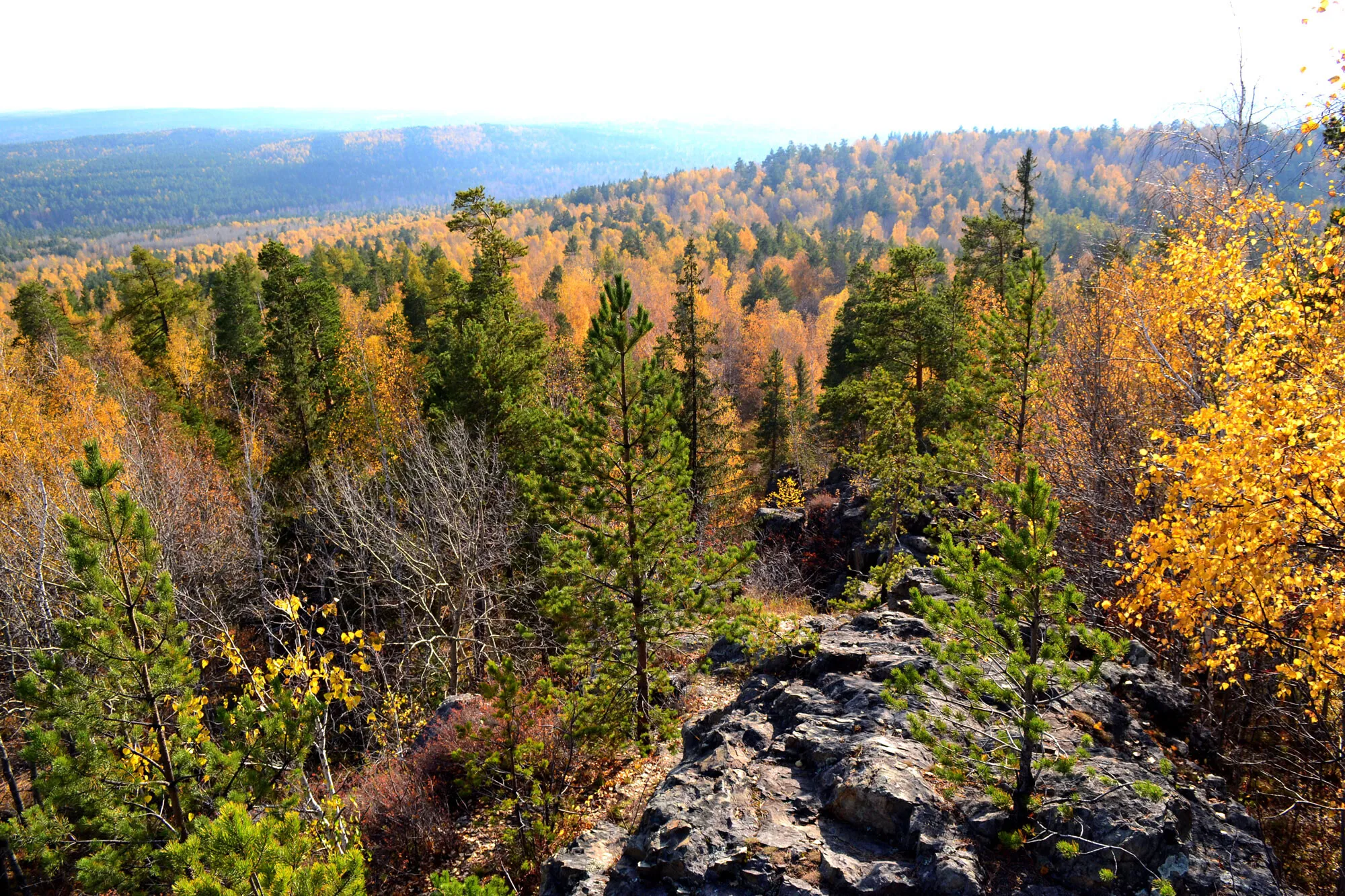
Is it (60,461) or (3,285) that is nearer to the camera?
(60,461)

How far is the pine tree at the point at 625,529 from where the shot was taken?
33.8 ft

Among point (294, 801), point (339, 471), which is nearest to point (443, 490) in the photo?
point (339, 471)

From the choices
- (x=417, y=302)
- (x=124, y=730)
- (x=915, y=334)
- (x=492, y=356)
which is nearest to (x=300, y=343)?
(x=492, y=356)

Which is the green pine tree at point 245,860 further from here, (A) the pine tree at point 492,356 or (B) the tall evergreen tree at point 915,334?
(B) the tall evergreen tree at point 915,334

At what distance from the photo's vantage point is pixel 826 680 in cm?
840

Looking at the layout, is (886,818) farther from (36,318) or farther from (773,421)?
(36,318)

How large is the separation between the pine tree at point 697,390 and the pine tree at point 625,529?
41.9 ft

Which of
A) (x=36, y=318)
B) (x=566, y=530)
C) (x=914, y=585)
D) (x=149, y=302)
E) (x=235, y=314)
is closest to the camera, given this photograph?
(x=566, y=530)

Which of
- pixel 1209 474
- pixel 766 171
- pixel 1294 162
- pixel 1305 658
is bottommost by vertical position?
pixel 1305 658

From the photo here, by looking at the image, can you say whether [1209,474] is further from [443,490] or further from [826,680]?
[443,490]

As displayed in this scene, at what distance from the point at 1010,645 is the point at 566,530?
6314mm

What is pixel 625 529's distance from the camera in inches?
433

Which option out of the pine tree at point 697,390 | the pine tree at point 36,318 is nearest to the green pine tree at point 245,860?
the pine tree at point 697,390

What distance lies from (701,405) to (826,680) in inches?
696
